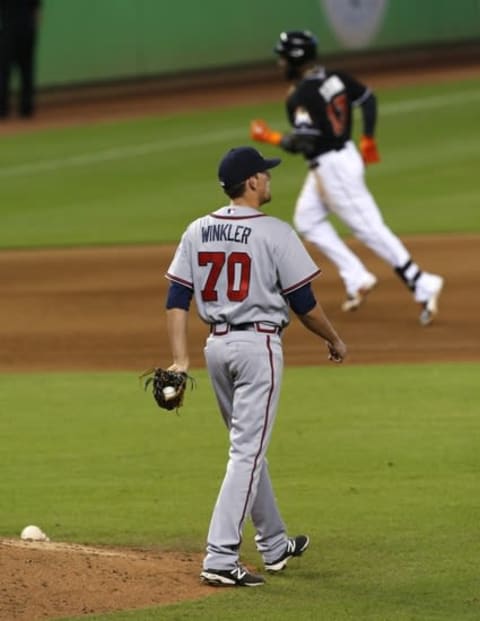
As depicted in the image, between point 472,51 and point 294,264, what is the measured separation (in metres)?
28.1

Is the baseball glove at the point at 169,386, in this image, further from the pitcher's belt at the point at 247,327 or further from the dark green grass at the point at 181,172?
the dark green grass at the point at 181,172

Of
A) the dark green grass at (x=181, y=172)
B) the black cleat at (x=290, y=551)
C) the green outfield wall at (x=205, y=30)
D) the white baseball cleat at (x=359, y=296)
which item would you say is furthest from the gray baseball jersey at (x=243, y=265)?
the green outfield wall at (x=205, y=30)

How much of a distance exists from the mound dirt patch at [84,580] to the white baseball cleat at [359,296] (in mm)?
6950

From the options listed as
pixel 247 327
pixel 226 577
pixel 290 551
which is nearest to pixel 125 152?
pixel 290 551

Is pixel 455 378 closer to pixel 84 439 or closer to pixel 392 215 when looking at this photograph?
pixel 84 439

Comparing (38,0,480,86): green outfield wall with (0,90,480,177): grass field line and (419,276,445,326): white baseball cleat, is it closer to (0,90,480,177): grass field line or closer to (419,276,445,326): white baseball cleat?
(0,90,480,177): grass field line

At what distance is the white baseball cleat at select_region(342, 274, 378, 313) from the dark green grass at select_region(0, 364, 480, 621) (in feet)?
6.58

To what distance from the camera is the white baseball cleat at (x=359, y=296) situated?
14922 mm

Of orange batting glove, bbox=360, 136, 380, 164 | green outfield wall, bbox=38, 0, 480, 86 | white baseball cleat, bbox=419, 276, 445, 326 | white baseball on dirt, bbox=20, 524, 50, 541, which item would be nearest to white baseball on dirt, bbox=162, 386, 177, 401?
white baseball on dirt, bbox=20, 524, 50, 541

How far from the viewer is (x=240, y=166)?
777cm

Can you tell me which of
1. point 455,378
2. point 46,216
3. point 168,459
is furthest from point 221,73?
point 168,459

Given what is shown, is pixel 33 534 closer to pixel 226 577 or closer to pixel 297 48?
pixel 226 577

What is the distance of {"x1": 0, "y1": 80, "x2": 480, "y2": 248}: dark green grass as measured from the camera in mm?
20297

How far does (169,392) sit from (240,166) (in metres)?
1.01
